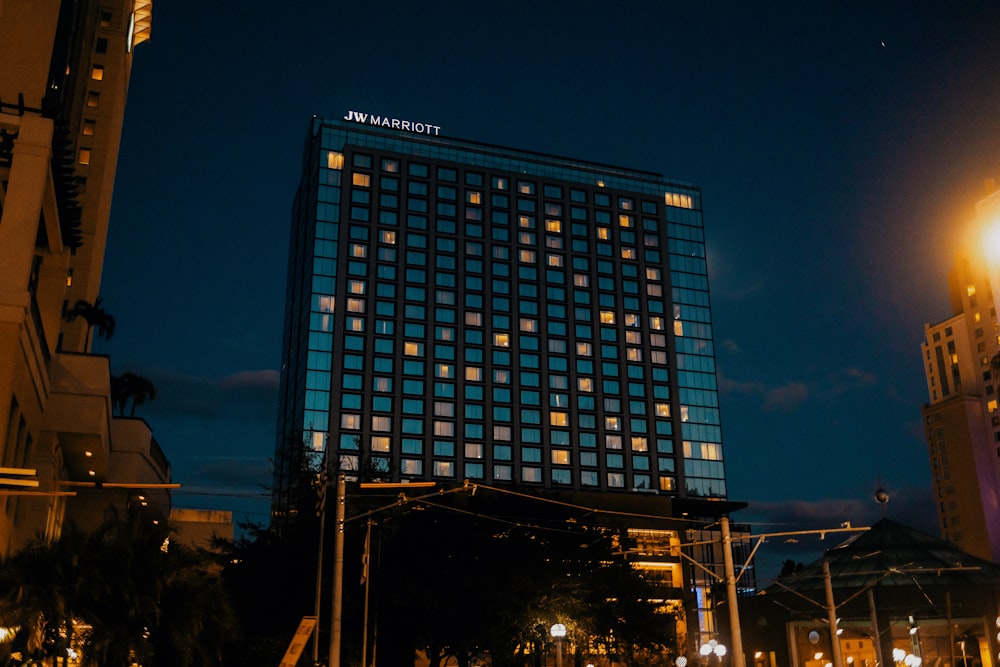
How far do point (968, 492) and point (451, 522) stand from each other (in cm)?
14881

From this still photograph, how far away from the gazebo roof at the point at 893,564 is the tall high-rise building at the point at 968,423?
333ft

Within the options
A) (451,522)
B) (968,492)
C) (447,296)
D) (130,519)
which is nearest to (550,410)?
(447,296)

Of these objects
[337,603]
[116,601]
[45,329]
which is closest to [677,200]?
[45,329]

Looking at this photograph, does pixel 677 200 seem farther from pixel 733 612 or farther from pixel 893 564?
pixel 733 612

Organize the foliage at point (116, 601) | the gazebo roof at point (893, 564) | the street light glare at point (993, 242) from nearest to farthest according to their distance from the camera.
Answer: the foliage at point (116, 601)
the street light glare at point (993, 242)
the gazebo roof at point (893, 564)

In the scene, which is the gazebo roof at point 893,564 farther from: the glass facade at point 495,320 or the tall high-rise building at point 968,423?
the tall high-rise building at point 968,423

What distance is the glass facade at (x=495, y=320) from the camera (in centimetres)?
13412

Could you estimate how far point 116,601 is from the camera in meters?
24.2

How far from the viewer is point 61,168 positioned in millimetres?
35281

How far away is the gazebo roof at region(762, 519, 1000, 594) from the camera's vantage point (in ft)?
205

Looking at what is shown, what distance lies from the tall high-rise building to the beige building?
146483mm

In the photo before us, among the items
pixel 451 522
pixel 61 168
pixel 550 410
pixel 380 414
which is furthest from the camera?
pixel 550 410

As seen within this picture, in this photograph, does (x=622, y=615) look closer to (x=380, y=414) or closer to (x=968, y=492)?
(x=380, y=414)

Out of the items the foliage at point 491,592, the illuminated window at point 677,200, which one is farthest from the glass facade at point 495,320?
the foliage at point 491,592
